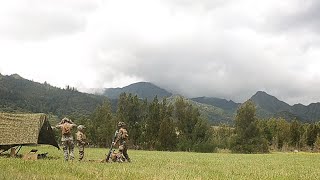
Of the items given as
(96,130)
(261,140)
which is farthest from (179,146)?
(96,130)

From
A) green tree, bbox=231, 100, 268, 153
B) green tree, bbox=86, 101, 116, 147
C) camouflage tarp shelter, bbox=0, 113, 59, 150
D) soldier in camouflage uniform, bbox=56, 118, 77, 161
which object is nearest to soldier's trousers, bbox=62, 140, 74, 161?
soldier in camouflage uniform, bbox=56, 118, 77, 161

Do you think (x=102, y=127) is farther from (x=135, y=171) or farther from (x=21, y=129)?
(x=135, y=171)

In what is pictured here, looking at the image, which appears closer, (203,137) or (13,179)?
(13,179)

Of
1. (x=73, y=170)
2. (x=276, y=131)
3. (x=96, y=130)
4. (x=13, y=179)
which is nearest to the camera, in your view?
(x=13, y=179)

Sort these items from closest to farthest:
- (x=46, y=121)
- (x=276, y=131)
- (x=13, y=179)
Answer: (x=13, y=179)
(x=46, y=121)
(x=276, y=131)

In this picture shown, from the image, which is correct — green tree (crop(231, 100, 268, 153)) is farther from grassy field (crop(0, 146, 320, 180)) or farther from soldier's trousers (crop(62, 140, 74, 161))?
soldier's trousers (crop(62, 140, 74, 161))

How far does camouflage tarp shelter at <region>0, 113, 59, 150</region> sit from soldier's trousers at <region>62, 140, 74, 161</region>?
18.1 feet

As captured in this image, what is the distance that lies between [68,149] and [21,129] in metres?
6.55

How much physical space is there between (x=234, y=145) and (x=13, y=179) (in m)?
84.5

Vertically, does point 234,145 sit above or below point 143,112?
below

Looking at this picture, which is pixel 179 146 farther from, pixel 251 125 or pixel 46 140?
pixel 46 140

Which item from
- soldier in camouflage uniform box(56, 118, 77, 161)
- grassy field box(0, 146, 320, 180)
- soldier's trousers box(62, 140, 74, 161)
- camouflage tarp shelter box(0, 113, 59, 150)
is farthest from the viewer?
camouflage tarp shelter box(0, 113, 59, 150)

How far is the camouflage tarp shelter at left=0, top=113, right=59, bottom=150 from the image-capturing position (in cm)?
3034

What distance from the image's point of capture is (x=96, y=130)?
108 metres
